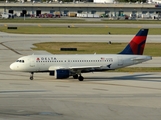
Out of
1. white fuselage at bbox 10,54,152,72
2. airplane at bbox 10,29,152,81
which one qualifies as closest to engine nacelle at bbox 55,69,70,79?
airplane at bbox 10,29,152,81

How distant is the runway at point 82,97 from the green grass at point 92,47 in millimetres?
22121

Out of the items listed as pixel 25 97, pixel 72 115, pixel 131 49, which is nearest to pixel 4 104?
pixel 25 97

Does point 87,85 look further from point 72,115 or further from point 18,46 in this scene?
point 18,46

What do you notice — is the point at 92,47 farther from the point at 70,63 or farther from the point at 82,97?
the point at 82,97

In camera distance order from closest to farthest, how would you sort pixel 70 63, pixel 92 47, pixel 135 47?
pixel 70 63 < pixel 135 47 < pixel 92 47

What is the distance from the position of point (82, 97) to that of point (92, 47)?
49136mm

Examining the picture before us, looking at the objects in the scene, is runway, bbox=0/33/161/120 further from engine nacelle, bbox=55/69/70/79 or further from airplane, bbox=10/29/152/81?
airplane, bbox=10/29/152/81

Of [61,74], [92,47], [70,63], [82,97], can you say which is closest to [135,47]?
[70,63]

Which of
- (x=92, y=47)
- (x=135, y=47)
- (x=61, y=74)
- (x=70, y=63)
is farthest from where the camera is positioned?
(x=92, y=47)

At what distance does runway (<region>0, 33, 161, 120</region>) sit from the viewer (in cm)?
3797

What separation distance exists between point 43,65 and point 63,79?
A: 3223mm

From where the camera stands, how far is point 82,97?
45.3 m

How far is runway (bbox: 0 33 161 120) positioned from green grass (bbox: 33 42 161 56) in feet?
72.6

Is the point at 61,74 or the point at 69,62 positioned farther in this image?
the point at 69,62
